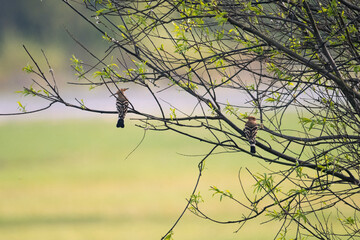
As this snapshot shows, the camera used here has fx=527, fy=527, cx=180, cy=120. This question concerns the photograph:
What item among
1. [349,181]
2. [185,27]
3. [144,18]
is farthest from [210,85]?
[349,181]

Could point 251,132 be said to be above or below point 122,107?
below

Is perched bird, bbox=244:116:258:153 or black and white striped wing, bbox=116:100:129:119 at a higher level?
black and white striped wing, bbox=116:100:129:119

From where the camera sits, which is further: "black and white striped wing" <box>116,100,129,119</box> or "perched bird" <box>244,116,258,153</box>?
"black and white striped wing" <box>116,100,129,119</box>

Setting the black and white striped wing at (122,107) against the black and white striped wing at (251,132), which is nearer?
the black and white striped wing at (251,132)

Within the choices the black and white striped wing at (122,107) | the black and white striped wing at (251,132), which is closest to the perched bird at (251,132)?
the black and white striped wing at (251,132)

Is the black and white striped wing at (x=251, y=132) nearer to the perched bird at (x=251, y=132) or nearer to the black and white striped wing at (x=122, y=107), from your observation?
the perched bird at (x=251, y=132)

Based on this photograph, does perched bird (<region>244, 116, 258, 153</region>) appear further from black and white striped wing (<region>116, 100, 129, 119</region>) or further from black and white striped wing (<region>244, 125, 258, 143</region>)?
black and white striped wing (<region>116, 100, 129, 119</region>)

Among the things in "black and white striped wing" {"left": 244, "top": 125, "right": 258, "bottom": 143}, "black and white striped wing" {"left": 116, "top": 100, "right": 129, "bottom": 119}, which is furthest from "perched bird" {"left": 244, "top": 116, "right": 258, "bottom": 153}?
"black and white striped wing" {"left": 116, "top": 100, "right": 129, "bottom": 119}

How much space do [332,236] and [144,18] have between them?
7.40 ft

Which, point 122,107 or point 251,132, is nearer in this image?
point 251,132

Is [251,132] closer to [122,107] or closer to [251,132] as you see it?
[251,132]

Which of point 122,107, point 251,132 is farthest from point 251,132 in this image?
point 122,107

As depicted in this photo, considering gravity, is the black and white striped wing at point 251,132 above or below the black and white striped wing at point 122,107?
below

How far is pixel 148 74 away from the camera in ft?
11.6
